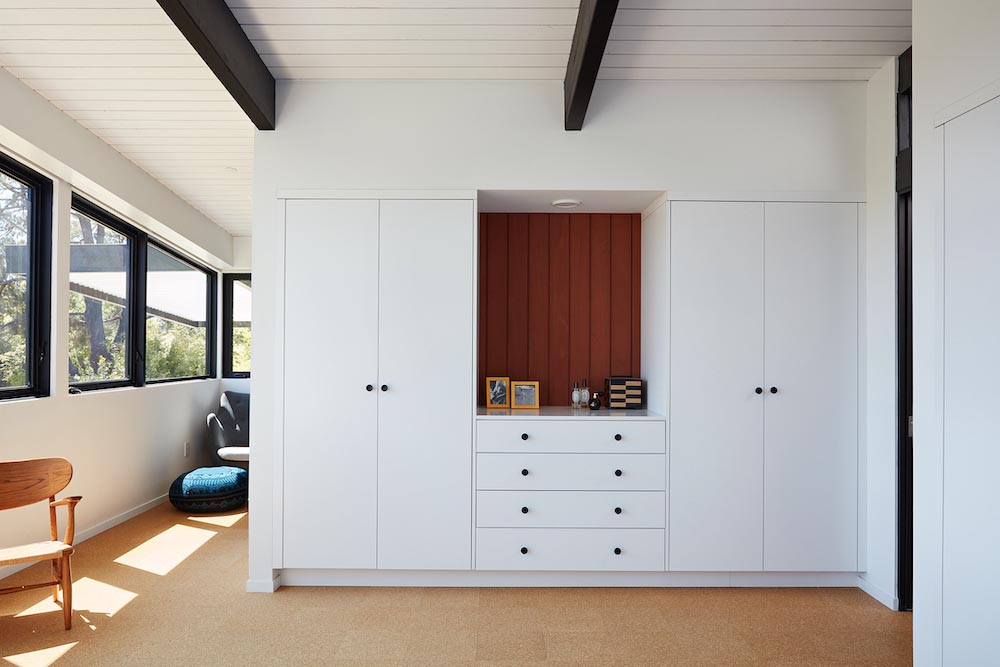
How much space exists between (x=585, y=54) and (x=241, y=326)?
522 centimetres

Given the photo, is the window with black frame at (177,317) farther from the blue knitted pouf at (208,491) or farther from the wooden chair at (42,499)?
the wooden chair at (42,499)

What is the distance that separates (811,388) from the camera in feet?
12.0

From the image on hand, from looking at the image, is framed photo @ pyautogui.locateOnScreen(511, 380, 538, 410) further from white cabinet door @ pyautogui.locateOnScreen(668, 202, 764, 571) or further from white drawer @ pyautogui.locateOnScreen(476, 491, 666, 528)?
white cabinet door @ pyautogui.locateOnScreen(668, 202, 764, 571)

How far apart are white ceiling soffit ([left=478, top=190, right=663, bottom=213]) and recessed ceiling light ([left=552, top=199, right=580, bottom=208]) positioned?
0.02m

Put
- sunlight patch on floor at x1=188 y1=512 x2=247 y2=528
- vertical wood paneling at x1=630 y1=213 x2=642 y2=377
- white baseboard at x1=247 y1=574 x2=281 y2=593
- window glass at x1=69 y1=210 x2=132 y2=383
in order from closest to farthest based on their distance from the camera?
white baseboard at x1=247 y1=574 x2=281 y2=593
vertical wood paneling at x1=630 y1=213 x2=642 y2=377
window glass at x1=69 y1=210 x2=132 y2=383
sunlight patch on floor at x1=188 y1=512 x2=247 y2=528

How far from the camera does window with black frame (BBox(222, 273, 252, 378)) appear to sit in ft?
23.2

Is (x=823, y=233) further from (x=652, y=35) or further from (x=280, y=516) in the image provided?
(x=280, y=516)

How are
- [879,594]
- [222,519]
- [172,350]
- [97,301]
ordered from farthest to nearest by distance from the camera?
[172,350], [222,519], [97,301], [879,594]

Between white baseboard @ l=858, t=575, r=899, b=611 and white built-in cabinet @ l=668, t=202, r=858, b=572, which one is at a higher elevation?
white built-in cabinet @ l=668, t=202, r=858, b=572

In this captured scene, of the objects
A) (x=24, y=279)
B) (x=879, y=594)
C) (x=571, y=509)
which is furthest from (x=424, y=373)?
(x=879, y=594)

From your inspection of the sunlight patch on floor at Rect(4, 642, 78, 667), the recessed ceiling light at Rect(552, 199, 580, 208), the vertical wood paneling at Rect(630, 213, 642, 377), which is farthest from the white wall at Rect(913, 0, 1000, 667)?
the sunlight patch on floor at Rect(4, 642, 78, 667)

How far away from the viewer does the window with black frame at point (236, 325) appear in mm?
7062

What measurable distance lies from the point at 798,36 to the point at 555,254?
1.76m

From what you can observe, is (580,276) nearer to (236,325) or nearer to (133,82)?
(133,82)
